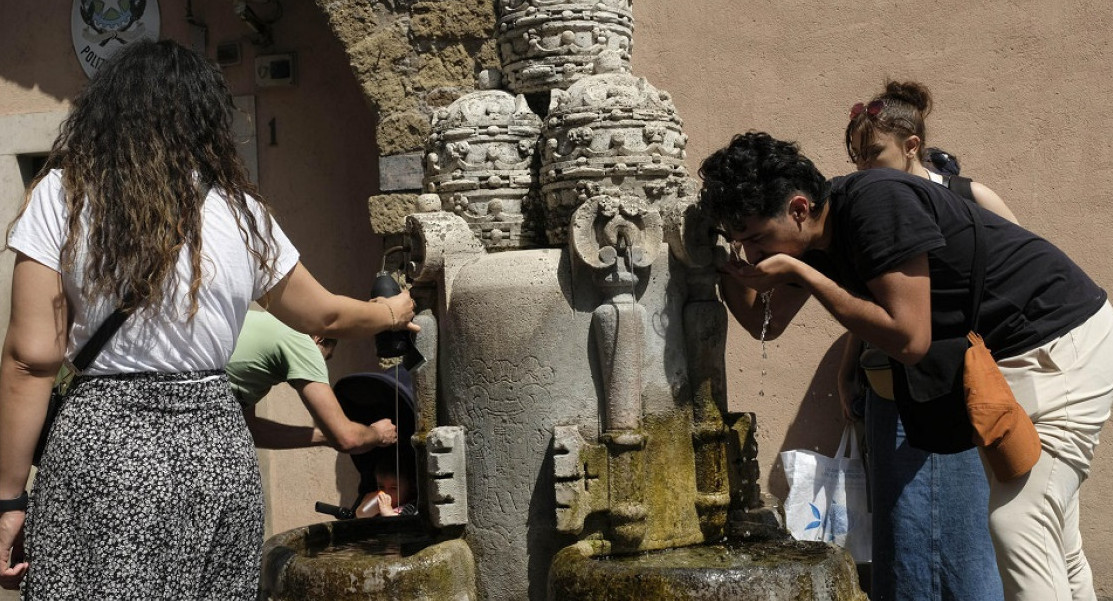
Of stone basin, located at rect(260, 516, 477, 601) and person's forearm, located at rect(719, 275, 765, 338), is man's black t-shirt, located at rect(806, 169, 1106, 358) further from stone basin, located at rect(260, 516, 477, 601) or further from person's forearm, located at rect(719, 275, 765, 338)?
stone basin, located at rect(260, 516, 477, 601)

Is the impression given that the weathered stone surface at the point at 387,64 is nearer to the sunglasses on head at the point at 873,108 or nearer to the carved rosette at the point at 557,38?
the carved rosette at the point at 557,38

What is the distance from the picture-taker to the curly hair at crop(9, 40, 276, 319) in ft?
7.86

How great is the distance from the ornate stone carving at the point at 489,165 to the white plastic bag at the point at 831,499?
1742 mm

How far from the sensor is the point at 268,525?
651 centimetres

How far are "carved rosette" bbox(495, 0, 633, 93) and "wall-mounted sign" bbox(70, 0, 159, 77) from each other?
3.56m

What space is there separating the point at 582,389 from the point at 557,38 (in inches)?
40.3

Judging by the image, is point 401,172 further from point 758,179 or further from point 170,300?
point 170,300

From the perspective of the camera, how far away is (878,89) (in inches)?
215

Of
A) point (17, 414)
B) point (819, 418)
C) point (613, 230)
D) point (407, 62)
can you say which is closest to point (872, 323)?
point (613, 230)

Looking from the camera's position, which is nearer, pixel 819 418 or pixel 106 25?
pixel 819 418

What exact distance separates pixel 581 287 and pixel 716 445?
1.78 feet

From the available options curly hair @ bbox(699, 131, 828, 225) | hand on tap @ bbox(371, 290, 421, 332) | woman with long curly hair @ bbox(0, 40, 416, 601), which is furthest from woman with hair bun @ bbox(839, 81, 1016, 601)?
woman with long curly hair @ bbox(0, 40, 416, 601)

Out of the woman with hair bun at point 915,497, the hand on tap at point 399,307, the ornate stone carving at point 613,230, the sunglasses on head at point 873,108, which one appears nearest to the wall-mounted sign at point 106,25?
the hand on tap at point 399,307

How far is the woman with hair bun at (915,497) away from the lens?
3.52 metres
